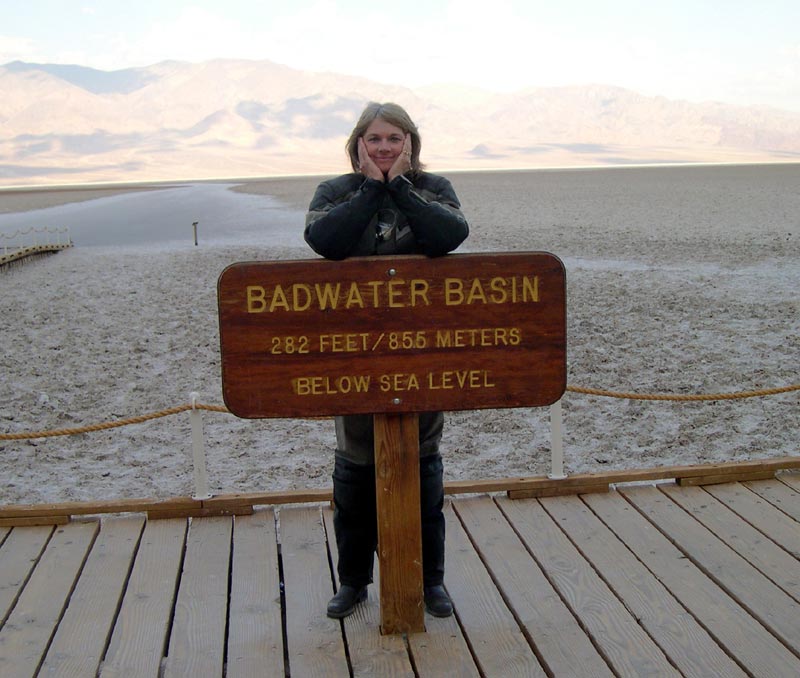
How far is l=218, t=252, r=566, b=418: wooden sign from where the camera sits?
2953 millimetres

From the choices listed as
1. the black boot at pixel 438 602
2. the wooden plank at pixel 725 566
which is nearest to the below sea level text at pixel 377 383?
the black boot at pixel 438 602

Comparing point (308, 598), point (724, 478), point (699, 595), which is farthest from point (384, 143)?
point (724, 478)

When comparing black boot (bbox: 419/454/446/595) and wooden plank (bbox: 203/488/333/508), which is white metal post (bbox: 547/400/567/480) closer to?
wooden plank (bbox: 203/488/333/508)

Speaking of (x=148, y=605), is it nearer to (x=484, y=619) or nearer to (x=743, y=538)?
(x=484, y=619)

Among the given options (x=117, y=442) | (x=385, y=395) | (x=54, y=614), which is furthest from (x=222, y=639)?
(x=117, y=442)

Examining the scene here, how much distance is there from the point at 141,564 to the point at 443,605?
1.29 meters

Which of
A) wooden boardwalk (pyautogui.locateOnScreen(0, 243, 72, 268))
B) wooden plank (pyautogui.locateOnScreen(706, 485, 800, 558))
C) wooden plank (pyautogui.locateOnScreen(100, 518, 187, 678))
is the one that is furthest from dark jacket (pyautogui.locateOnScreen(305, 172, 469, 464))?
wooden boardwalk (pyautogui.locateOnScreen(0, 243, 72, 268))

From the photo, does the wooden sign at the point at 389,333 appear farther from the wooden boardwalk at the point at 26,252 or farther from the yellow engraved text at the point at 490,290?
the wooden boardwalk at the point at 26,252

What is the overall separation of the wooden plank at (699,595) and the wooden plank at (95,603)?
200 centimetres

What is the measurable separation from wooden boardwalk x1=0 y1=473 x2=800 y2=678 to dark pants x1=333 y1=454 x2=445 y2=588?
167 millimetres

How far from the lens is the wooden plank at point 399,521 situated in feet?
10.2

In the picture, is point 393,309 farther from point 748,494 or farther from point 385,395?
point 748,494

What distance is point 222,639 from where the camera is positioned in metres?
3.21

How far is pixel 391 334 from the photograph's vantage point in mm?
2986
